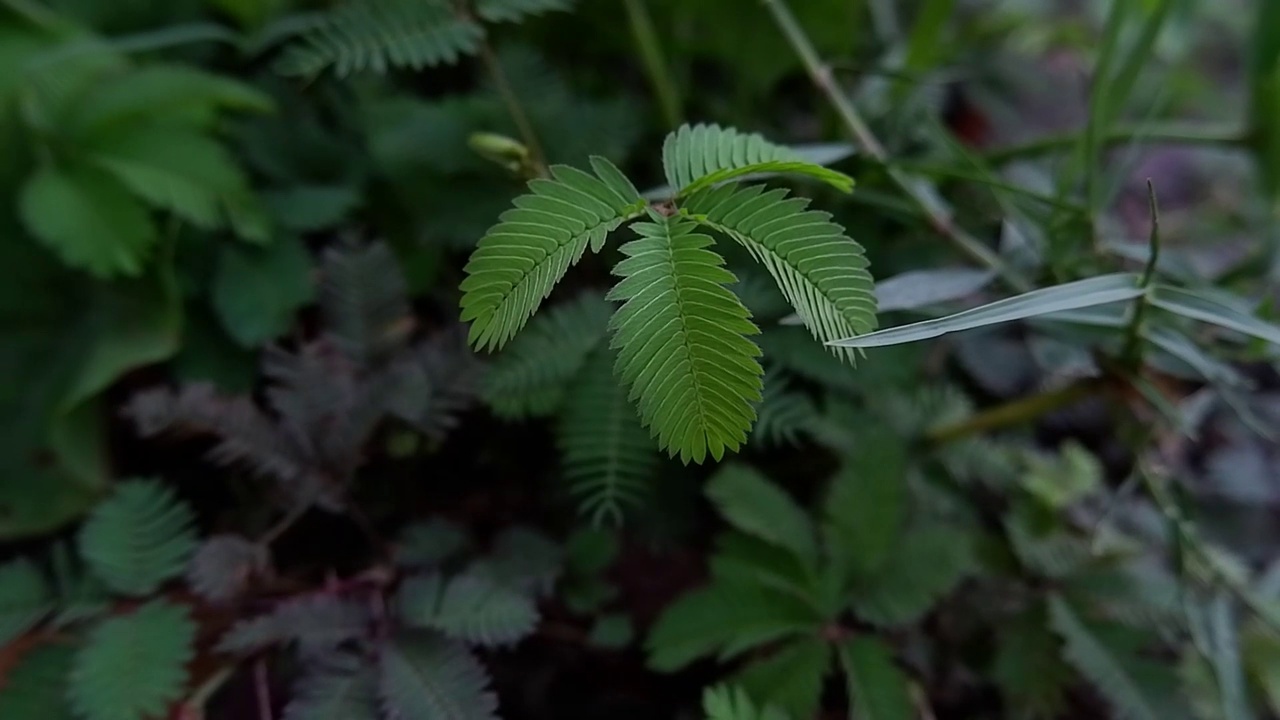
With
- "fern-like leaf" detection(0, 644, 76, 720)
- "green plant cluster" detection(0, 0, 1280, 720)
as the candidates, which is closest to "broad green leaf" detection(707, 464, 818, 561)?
"green plant cluster" detection(0, 0, 1280, 720)

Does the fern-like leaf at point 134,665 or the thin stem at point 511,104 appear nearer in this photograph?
the fern-like leaf at point 134,665

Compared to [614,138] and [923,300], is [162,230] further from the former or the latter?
[923,300]

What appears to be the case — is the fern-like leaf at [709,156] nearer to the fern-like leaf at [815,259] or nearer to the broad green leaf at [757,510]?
the fern-like leaf at [815,259]

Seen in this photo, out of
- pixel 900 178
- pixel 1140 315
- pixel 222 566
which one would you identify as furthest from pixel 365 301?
pixel 1140 315

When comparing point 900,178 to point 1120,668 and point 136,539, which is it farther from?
point 136,539

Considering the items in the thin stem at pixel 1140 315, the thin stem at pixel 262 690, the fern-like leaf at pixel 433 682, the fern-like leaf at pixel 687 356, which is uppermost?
the thin stem at pixel 1140 315

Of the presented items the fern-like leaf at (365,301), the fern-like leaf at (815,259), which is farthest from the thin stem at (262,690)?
the fern-like leaf at (815,259)
